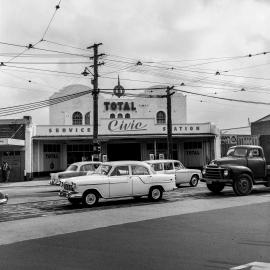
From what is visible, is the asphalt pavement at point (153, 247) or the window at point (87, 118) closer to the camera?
the asphalt pavement at point (153, 247)

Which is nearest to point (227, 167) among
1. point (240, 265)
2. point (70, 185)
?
point (70, 185)

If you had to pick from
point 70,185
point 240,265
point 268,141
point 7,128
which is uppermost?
point 7,128

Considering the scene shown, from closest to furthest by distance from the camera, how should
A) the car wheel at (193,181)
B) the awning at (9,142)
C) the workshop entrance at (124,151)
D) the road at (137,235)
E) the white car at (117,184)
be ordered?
the road at (137,235) → the white car at (117,184) → the car wheel at (193,181) → the awning at (9,142) → the workshop entrance at (124,151)

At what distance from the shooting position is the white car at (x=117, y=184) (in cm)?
1527

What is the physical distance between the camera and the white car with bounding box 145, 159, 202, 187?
22875 millimetres

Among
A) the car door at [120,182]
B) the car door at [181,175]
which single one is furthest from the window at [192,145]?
the car door at [120,182]

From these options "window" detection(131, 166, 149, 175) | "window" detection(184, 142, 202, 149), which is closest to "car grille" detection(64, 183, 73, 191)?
"window" detection(131, 166, 149, 175)

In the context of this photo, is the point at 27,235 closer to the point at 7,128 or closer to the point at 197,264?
the point at 197,264

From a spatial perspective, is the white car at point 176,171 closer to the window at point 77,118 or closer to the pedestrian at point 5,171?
the pedestrian at point 5,171

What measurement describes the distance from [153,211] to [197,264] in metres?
6.77

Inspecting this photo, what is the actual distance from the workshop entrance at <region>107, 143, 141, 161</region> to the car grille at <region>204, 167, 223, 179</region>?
20.5 meters

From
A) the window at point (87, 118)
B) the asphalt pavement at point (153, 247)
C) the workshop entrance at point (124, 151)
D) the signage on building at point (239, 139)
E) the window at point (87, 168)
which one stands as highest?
the window at point (87, 118)

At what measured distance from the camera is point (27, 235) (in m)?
10.0

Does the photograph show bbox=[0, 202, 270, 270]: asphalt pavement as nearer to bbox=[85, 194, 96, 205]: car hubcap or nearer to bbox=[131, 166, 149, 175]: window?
bbox=[85, 194, 96, 205]: car hubcap
